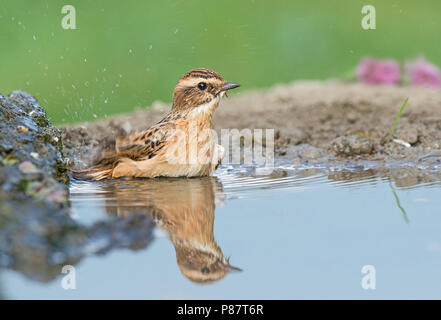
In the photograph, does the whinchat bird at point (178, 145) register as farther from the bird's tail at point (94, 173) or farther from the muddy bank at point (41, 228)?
the muddy bank at point (41, 228)

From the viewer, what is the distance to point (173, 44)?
1062cm

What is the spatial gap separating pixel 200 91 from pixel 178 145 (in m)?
0.63

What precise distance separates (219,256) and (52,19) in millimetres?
8045

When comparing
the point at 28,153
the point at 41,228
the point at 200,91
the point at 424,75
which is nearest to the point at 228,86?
the point at 200,91

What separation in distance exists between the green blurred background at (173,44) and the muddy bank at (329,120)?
0.94 m

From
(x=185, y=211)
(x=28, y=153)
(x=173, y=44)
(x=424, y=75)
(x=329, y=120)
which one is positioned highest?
(x=173, y=44)

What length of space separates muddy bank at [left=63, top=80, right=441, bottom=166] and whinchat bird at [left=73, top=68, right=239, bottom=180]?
79cm

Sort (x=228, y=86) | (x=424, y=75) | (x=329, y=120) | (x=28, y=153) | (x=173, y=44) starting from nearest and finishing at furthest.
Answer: (x=28, y=153) → (x=228, y=86) → (x=329, y=120) → (x=424, y=75) → (x=173, y=44)

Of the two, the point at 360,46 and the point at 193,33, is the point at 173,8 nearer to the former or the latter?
the point at 193,33

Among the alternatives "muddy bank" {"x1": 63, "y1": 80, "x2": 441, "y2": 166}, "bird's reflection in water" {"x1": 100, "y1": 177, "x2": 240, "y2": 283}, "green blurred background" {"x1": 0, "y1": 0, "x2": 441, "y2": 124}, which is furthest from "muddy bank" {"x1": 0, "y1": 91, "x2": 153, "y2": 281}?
"green blurred background" {"x1": 0, "y1": 0, "x2": 441, "y2": 124}

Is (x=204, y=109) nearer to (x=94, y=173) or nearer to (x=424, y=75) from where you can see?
(x=94, y=173)

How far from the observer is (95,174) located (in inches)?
248

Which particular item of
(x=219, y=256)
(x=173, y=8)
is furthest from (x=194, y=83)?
(x=173, y=8)

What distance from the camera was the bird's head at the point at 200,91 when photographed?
6539 millimetres
